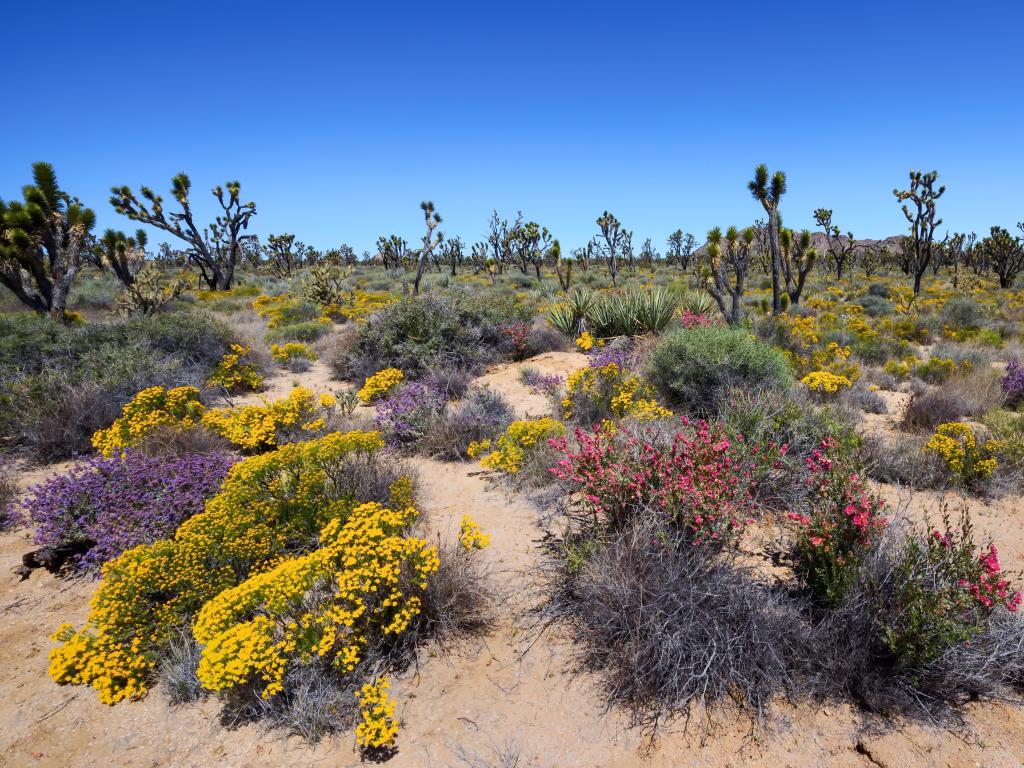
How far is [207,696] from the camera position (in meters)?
2.90

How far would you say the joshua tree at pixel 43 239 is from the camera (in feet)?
37.1

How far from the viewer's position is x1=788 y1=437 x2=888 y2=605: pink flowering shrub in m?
2.98

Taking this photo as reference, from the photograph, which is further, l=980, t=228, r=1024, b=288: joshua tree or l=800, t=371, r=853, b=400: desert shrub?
l=980, t=228, r=1024, b=288: joshua tree

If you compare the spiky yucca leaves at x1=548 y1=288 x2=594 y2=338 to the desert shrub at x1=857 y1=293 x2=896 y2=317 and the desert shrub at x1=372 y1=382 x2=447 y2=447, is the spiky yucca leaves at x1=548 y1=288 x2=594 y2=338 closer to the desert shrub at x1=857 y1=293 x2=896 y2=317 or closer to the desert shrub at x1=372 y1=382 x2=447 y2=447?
the desert shrub at x1=372 y1=382 x2=447 y2=447

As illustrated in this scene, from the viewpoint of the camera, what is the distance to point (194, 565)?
3.30 m

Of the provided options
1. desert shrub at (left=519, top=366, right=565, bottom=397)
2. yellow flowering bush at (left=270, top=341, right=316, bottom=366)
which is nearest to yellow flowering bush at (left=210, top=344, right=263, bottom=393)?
yellow flowering bush at (left=270, top=341, right=316, bottom=366)

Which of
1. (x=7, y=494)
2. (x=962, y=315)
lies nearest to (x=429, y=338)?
(x=7, y=494)

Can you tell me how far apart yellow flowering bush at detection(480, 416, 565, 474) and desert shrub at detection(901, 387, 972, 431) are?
4.91 metres

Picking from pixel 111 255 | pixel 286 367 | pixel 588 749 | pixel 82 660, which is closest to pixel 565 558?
pixel 588 749

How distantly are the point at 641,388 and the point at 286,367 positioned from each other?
25.3 feet

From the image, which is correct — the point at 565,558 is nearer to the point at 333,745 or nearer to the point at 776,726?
the point at 776,726

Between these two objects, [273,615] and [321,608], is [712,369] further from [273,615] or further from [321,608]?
[273,615]

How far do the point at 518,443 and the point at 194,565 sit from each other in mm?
3146

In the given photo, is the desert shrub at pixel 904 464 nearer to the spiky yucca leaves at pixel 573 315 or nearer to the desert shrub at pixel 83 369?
the spiky yucca leaves at pixel 573 315
